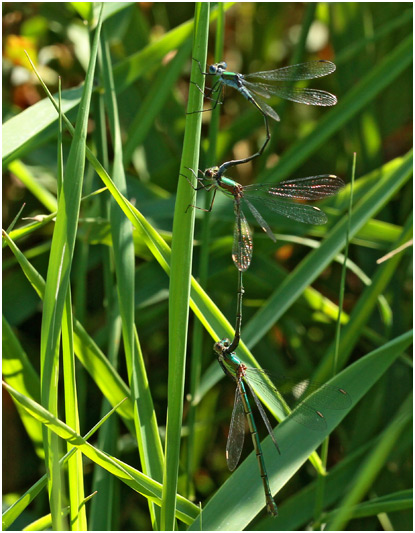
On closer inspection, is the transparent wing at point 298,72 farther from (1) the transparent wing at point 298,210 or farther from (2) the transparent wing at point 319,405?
(2) the transparent wing at point 319,405

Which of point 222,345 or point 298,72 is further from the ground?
point 298,72

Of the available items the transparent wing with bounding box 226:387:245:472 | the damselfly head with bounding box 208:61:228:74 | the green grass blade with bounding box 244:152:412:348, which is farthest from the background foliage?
the damselfly head with bounding box 208:61:228:74

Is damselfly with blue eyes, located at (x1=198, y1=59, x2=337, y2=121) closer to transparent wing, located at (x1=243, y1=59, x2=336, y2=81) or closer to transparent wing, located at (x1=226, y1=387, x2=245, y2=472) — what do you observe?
transparent wing, located at (x1=243, y1=59, x2=336, y2=81)

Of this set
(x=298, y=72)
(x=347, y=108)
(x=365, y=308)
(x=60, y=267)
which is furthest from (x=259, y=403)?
(x=347, y=108)

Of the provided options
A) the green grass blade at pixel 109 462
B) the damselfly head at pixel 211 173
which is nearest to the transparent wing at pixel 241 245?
the damselfly head at pixel 211 173

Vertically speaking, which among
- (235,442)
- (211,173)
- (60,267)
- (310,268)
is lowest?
(235,442)

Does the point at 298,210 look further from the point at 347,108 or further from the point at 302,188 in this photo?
the point at 347,108
